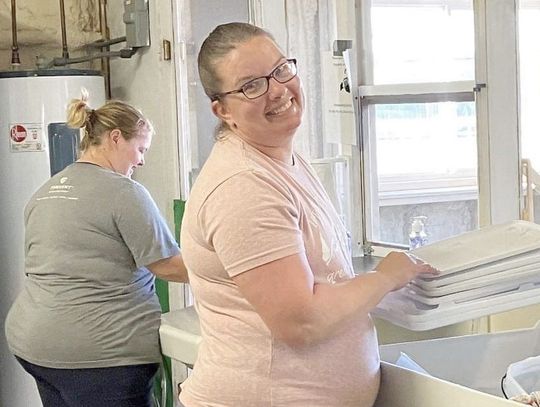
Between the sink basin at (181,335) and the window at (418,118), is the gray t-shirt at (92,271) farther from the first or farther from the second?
the window at (418,118)

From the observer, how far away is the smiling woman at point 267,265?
4.22 feet

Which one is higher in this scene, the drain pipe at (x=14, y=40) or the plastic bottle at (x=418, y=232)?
A: the drain pipe at (x=14, y=40)

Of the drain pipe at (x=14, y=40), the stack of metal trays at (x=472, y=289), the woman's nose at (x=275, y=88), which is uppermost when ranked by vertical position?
the drain pipe at (x=14, y=40)

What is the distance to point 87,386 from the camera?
2.41 m

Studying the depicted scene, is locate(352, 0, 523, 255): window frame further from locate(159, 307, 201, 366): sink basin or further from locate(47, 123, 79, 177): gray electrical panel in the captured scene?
locate(47, 123, 79, 177): gray electrical panel

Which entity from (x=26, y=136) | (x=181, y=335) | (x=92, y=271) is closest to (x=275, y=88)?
(x=181, y=335)

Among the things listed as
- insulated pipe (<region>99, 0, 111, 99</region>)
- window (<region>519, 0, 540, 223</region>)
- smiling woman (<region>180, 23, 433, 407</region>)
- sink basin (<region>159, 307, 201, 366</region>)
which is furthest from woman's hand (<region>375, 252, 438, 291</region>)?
insulated pipe (<region>99, 0, 111, 99</region>)

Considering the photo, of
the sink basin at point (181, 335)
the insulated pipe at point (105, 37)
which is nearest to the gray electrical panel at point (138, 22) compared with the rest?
the insulated pipe at point (105, 37)

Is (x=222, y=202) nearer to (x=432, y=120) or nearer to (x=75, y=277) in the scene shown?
(x=432, y=120)

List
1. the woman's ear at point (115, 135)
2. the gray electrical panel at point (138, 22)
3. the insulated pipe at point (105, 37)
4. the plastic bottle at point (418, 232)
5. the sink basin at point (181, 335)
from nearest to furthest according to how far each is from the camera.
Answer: the sink basin at point (181, 335) < the plastic bottle at point (418, 232) < the woman's ear at point (115, 135) < the gray electrical panel at point (138, 22) < the insulated pipe at point (105, 37)

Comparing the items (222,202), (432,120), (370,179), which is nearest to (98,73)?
(370,179)

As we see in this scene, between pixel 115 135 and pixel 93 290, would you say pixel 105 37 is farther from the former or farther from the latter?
pixel 93 290

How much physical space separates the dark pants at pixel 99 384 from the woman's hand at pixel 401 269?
3.94 feet

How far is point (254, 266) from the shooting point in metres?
1.28
